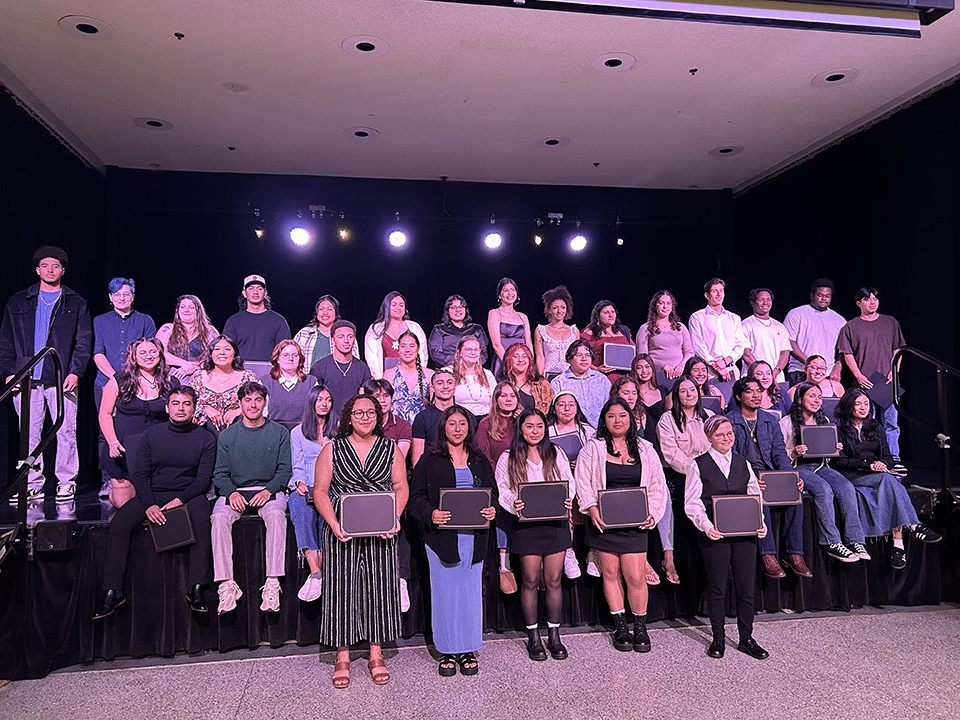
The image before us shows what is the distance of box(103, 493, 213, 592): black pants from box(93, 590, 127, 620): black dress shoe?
29 mm

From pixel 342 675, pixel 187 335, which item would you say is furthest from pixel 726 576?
pixel 187 335

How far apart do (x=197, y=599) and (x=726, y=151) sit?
694 centimetres

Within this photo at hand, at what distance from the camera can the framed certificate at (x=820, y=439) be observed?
4887 mm

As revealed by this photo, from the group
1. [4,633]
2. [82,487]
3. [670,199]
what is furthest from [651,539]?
[670,199]

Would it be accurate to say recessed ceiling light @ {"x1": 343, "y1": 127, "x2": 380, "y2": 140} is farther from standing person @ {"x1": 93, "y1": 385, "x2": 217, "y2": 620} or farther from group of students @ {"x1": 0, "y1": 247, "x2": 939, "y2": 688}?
standing person @ {"x1": 93, "y1": 385, "x2": 217, "y2": 620}

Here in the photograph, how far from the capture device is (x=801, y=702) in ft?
11.0

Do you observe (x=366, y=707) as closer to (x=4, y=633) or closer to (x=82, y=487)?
(x=4, y=633)

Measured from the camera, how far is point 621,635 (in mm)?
4051

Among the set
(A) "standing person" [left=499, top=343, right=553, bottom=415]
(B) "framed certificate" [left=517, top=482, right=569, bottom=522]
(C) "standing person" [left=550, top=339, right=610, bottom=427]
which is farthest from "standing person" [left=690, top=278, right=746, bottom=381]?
(B) "framed certificate" [left=517, top=482, right=569, bottom=522]

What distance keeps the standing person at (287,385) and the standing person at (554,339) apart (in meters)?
2.15

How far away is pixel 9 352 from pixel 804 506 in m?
6.05

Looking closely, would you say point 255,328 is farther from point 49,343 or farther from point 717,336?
point 717,336

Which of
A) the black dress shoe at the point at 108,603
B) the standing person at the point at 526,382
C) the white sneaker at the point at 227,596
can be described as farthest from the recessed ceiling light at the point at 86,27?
the white sneaker at the point at 227,596

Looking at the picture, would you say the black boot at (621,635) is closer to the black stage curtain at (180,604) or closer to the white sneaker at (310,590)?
the black stage curtain at (180,604)
